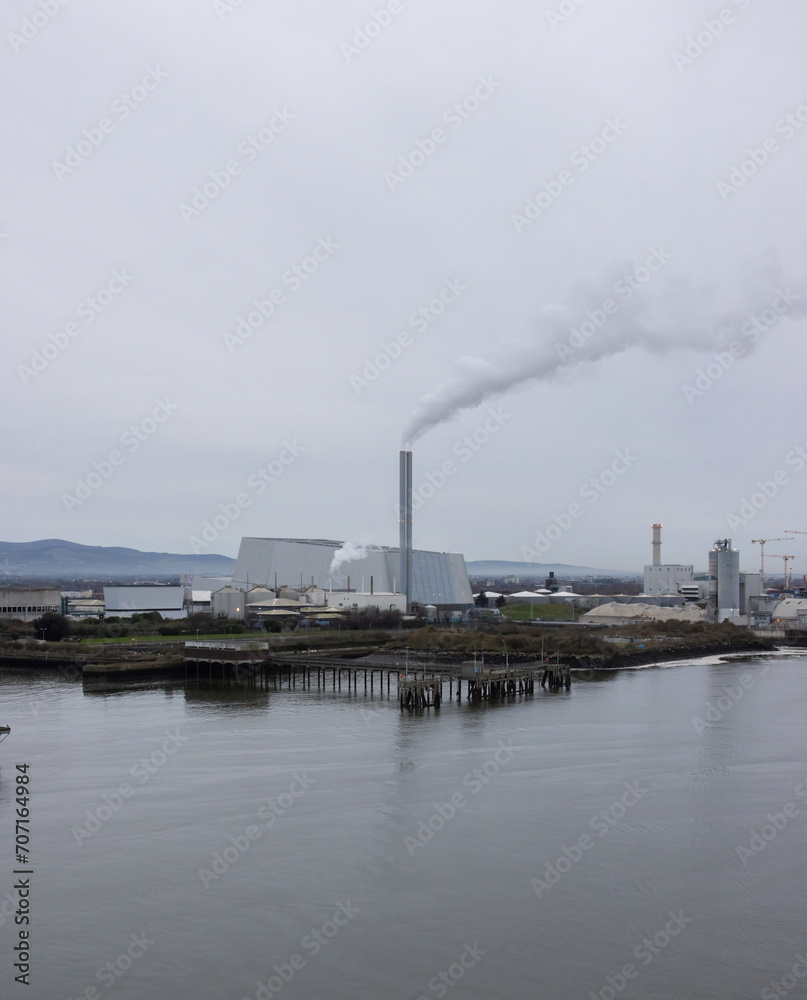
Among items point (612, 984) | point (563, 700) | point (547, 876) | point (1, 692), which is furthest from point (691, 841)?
point (1, 692)

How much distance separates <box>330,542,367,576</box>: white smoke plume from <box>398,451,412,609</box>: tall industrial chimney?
2.67m

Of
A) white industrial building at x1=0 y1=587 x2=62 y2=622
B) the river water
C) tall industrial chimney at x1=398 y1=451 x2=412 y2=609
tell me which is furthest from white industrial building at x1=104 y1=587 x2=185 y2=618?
the river water

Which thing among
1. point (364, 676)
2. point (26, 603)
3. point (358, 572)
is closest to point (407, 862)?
point (364, 676)

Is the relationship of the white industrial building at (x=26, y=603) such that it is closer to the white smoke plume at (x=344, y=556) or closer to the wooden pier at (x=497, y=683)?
the white smoke plume at (x=344, y=556)

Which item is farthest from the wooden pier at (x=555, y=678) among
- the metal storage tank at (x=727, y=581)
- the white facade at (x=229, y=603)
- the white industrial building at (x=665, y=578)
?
the white industrial building at (x=665, y=578)

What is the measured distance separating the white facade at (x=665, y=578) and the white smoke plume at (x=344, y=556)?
88.0 feet

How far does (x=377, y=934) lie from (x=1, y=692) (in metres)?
14.7

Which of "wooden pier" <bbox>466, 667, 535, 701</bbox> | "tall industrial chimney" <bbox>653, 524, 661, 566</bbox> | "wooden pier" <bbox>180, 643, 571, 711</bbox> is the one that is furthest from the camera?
"tall industrial chimney" <bbox>653, 524, 661, 566</bbox>

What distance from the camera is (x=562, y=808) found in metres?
9.59

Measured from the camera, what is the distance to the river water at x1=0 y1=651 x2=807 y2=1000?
6.23m

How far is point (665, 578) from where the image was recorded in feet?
208

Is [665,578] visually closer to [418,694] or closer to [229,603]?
[229,603]

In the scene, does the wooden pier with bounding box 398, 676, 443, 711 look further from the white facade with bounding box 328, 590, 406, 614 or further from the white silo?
the white silo

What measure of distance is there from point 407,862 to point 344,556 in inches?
1383
